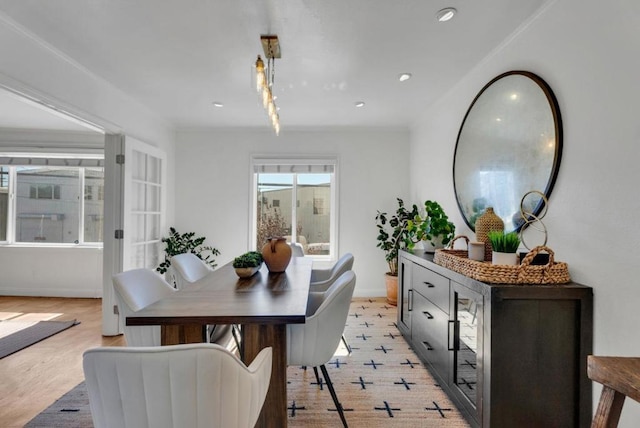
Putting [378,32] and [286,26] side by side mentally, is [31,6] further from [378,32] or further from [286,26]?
[378,32]

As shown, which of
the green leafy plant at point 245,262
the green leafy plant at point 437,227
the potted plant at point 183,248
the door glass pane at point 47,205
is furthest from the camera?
the door glass pane at point 47,205

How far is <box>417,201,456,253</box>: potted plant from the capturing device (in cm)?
280

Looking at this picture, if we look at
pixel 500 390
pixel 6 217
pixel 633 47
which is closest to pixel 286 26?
pixel 633 47

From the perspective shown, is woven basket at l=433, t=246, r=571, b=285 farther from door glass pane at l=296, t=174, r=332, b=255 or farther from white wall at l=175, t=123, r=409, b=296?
door glass pane at l=296, t=174, r=332, b=255

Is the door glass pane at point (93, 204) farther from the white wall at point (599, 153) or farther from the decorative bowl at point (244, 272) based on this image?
the white wall at point (599, 153)

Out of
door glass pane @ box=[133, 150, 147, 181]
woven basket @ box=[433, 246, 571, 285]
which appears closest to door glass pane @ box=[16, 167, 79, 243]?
door glass pane @ box=[133, 150, 147, 181]

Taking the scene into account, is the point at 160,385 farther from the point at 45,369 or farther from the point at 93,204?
the point at 93,204

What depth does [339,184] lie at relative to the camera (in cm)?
464

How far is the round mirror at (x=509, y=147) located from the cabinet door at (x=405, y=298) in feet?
2.42

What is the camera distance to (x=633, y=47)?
1385mm

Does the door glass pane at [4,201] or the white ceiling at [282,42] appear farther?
the door glass pane at [4,201]

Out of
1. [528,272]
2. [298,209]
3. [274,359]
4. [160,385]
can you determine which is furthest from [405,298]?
[160,385]

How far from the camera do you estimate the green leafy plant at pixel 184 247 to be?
4.16 meters

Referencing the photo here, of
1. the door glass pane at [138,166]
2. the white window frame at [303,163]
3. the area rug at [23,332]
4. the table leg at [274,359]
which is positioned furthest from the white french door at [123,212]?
the table leg at [274,359]
